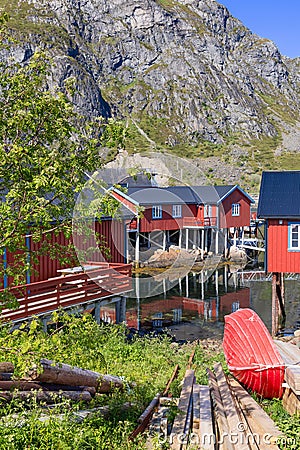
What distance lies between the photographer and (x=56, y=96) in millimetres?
6508

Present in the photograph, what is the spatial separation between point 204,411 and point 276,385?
197 centimetres

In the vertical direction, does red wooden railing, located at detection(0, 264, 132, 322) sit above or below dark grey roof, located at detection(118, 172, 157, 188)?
below

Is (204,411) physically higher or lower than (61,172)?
lower

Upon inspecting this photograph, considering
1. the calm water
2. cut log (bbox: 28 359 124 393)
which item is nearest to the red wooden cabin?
the calm water

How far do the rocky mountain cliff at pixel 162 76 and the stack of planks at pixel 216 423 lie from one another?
4020 inches

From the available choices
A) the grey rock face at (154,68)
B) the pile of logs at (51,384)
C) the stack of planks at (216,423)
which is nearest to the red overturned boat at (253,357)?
the stack of planks at (216,423)

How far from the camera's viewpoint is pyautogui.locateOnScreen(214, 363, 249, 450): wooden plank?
6.33m

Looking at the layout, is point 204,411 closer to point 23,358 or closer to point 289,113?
point 23,358

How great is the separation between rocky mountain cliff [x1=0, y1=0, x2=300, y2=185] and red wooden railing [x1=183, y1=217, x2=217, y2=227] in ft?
211

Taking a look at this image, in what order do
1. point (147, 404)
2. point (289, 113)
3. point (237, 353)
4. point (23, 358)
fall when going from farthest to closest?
point (289, 113) < point (237, 353) < point (147, 404) < point (23, 358)

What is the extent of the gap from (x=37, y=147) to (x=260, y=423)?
4.80 meters

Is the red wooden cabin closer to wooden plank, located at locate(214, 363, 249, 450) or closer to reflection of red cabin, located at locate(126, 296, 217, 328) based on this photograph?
reflection of red cabin, located at locate(126, 296, 217, 328)

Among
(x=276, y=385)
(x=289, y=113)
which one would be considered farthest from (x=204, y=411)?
(x=289, y=113)

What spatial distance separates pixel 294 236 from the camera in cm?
1912
